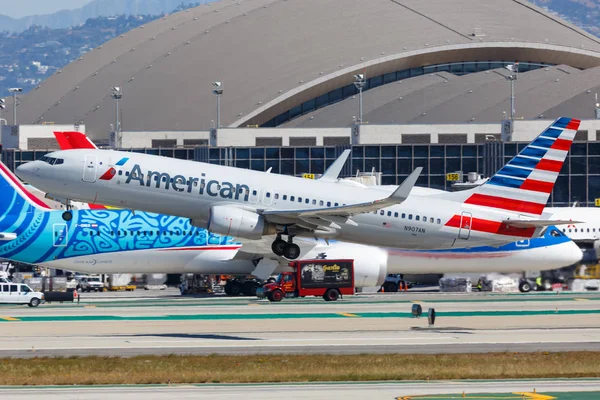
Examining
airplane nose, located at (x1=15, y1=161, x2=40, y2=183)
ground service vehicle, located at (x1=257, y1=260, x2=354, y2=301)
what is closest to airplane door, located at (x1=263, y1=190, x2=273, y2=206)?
airplane nose, located at (x1=15, y1=161, x2=40, y2=183)

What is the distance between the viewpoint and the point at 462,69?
159 m

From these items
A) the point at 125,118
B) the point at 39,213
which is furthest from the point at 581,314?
the point at 125,118

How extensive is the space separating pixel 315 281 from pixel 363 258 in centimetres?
415

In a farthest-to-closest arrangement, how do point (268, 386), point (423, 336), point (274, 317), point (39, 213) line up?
point (39, 213) < point (274, 317) < point (423, 336) < point (268, 386)

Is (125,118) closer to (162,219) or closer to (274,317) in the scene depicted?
(162,219)

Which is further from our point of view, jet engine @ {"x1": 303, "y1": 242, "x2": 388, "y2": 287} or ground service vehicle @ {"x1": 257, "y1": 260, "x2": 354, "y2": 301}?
jet engine @ {"x1": 303, "y1": 242, "x2": 388, "y2": 287}

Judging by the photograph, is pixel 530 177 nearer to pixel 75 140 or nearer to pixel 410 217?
pixel 410 217

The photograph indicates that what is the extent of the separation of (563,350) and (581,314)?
17044 millimetres

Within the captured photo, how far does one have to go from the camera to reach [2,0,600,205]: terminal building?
12825 centimetres

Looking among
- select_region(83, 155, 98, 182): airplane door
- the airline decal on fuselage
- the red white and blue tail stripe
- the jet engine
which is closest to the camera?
select_region(83, 155, 98, 182): airplane door

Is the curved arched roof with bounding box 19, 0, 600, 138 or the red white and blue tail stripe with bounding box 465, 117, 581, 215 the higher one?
the curved arched roof with bounding box 19, 0, 600, 138

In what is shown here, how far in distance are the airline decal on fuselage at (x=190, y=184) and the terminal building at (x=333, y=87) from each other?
71205 mm

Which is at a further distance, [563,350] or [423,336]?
[423,336]

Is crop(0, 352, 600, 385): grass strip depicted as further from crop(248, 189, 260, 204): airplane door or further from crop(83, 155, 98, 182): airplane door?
crop(248, 189, 260, 204): airplane door
